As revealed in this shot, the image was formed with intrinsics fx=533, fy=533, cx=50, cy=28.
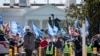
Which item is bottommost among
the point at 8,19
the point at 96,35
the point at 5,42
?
the point at 8,19

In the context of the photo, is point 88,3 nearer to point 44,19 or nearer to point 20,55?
point 20,55

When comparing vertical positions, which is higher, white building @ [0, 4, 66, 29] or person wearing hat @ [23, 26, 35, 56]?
person wearing hat @ [23, 26, 35, 56]

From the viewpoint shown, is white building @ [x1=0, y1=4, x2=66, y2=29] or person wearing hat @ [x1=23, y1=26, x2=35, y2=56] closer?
person wearing hat @ [x1=23, y1=26, x2=35, y2=56]

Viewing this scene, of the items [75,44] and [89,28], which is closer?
[75,44]

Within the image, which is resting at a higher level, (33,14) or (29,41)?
(29,41)

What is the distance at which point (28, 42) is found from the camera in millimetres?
21484

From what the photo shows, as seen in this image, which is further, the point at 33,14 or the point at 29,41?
the point at 33,14

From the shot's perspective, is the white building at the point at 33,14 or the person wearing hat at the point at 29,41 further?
the white building at the point at 33,14

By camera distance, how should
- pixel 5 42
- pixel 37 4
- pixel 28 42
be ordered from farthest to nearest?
pixel 37 4
pixel 5 42
pixel 28 42

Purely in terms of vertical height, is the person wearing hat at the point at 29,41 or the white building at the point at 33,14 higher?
the person wearing hat at the point at 29,41

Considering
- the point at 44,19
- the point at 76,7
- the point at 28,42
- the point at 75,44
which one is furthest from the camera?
the point at 44,19

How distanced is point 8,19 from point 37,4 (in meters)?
18.0

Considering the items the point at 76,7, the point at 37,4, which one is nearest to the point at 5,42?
the point at 76,7

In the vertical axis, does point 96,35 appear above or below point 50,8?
above
